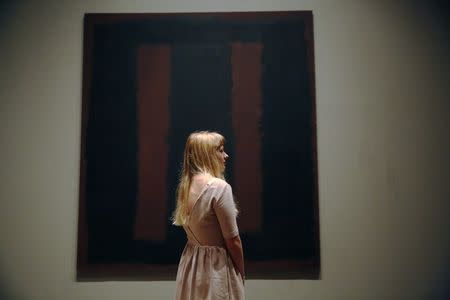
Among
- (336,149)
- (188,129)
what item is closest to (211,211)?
(188,129)

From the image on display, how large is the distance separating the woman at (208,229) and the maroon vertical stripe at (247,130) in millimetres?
895

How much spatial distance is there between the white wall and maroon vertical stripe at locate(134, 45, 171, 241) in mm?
368

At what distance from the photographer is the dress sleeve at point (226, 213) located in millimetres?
1959

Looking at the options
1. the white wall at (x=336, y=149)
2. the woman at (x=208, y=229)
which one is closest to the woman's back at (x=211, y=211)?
the woman at (x=208, y=229)

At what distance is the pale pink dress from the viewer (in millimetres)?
1970

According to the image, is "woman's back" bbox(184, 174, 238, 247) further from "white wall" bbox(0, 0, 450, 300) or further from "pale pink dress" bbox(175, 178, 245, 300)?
"white wall" bbox(0, 0, 450, 300)

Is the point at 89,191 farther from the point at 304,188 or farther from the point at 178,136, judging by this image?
the point at 304,188

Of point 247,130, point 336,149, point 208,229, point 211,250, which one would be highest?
point 247,130

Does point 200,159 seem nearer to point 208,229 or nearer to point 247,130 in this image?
point 208,229

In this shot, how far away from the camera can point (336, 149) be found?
9.88 feet

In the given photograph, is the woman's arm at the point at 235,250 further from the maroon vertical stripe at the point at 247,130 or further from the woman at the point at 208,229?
the maroon vertical stripe at the point at 247,130

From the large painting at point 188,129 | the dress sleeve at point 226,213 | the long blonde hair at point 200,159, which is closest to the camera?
the dress sleeve at point 226,213

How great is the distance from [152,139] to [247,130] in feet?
2.23

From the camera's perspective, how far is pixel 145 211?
297 centimetres
